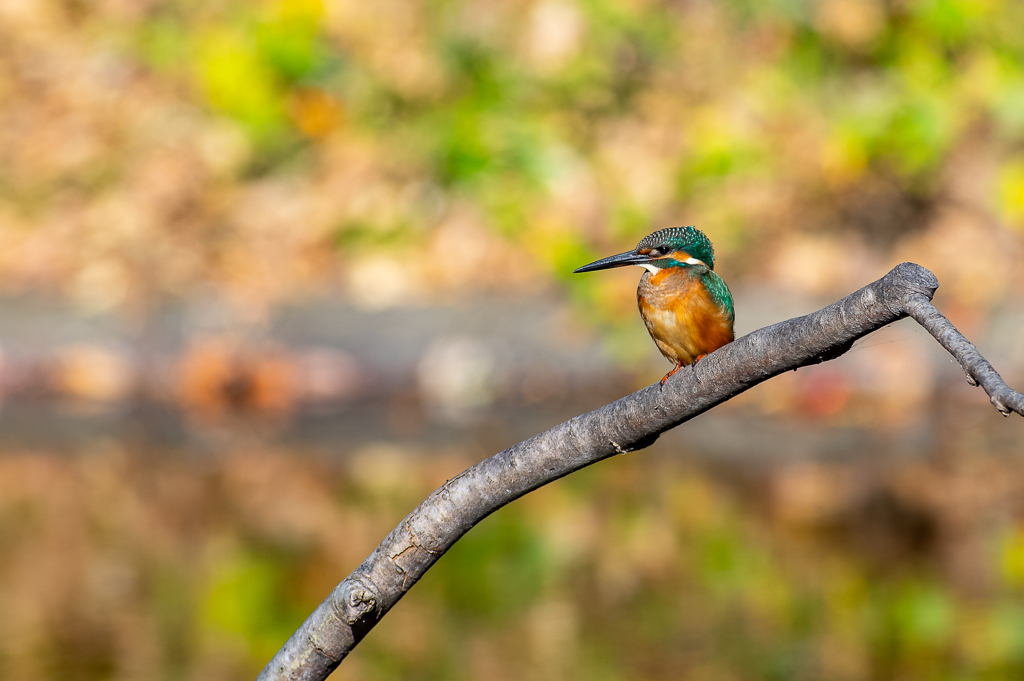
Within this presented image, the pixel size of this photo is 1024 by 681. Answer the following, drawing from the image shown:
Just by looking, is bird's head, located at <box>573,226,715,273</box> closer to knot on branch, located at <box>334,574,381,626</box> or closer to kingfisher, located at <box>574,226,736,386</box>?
kingfisher, located at <box>574,226,736,386</box>

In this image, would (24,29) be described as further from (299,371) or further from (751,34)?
(751,34)

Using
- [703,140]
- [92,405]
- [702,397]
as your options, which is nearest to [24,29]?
[92,405]

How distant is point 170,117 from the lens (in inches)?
198

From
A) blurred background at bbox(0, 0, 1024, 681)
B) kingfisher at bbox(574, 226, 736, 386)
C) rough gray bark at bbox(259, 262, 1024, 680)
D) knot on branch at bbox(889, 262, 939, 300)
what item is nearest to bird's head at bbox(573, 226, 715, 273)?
kingfisher at bbox(574, 226, 736, 386)

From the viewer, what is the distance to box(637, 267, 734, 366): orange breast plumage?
3.53 ft

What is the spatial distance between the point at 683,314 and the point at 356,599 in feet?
1.42

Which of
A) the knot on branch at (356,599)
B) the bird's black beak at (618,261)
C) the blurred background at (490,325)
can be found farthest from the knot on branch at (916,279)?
the blurred background at (490,325)

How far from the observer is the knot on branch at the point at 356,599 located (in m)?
0.95

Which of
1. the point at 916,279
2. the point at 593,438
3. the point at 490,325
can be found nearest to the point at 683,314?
the point at 593,438

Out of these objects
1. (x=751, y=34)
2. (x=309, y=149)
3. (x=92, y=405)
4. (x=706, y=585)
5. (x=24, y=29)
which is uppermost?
(x=24, y=29)

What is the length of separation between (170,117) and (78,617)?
9.98 ft

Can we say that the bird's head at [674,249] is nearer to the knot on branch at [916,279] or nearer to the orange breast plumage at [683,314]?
the orange breast plumage at [683,314]

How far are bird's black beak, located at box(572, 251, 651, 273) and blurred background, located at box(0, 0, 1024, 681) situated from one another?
142 cm

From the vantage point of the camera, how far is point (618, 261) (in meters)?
1.04
